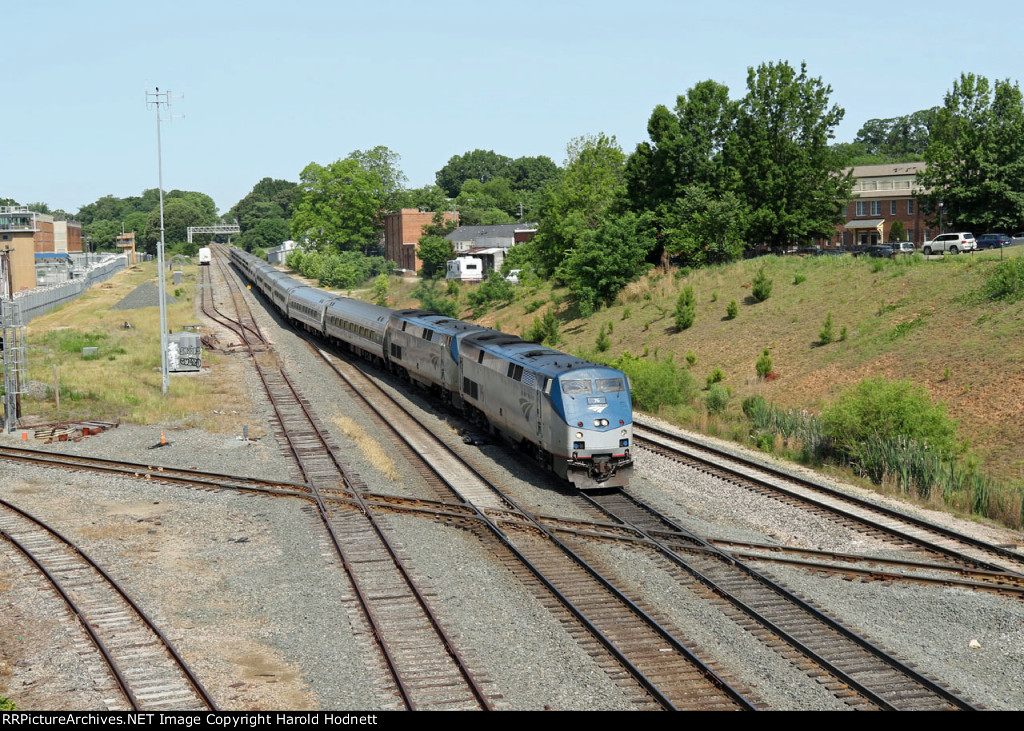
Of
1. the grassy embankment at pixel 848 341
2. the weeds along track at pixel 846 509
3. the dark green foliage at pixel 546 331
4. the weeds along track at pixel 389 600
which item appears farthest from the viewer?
the dark green foliage at pixel 546 331

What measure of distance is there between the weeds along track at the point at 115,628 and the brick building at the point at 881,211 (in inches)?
3091

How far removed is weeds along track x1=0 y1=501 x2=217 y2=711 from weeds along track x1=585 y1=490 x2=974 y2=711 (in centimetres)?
875

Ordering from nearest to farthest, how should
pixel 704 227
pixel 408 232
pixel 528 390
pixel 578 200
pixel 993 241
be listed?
pixel 528 390, pixel 993 241, pixel 704 227, pixel 578 200, pixel 408 232

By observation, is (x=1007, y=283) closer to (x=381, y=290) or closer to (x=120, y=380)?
(x=120, y=380)

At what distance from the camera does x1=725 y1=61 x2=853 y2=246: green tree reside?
57.5 metres

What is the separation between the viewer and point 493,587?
1745 centimetres

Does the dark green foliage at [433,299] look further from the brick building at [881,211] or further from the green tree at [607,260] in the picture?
the brick building at [881,211]

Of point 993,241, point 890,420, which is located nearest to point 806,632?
point 890,420

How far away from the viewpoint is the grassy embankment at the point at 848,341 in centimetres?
2845

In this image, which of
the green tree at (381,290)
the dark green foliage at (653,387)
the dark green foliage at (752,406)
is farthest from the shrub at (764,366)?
the green tree at (381,290)

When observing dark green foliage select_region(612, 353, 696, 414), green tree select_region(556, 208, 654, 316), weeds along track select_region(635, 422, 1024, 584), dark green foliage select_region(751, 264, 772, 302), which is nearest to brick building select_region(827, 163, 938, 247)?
green tree select_region(556, 208, 654, 316)

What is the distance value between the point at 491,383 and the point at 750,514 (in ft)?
31.4

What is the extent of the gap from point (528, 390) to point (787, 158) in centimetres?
3889

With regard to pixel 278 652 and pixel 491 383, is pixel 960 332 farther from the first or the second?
pixel 278 652
